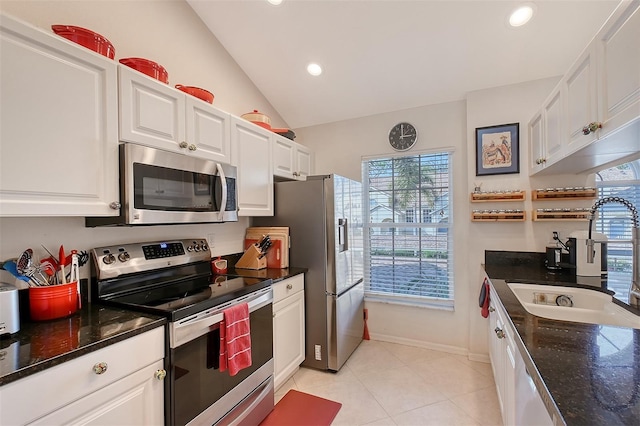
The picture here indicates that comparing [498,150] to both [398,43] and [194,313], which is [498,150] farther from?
[194,313]

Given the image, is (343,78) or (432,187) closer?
(343,78)

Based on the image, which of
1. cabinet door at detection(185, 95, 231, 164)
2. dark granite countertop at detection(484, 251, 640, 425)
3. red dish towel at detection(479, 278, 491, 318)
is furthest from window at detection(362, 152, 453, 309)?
cabinet door at detection(185, 95, 231, 164)

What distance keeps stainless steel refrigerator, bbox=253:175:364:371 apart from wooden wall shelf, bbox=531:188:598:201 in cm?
161

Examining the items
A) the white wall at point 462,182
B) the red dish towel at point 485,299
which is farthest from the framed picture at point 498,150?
the red dish towel at point 485,299

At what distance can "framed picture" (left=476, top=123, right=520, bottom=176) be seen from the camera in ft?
8.44

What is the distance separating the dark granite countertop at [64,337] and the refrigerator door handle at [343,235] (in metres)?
1.57

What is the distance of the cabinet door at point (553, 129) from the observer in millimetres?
1789

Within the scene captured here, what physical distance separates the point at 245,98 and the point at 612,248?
3.32 meters

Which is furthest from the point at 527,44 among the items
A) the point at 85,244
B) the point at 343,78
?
the point at 85,244

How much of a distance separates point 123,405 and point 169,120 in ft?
4.75

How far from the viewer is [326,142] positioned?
346cm

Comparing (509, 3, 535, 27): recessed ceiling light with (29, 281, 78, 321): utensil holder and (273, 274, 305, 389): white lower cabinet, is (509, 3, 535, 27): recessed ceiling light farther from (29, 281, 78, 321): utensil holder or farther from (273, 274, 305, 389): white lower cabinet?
(29, 281, 78, 321): utensil holder

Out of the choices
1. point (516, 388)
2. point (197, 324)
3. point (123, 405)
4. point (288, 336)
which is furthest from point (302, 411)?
point (516, 388)

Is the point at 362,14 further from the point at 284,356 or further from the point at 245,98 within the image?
the point at 284,356
